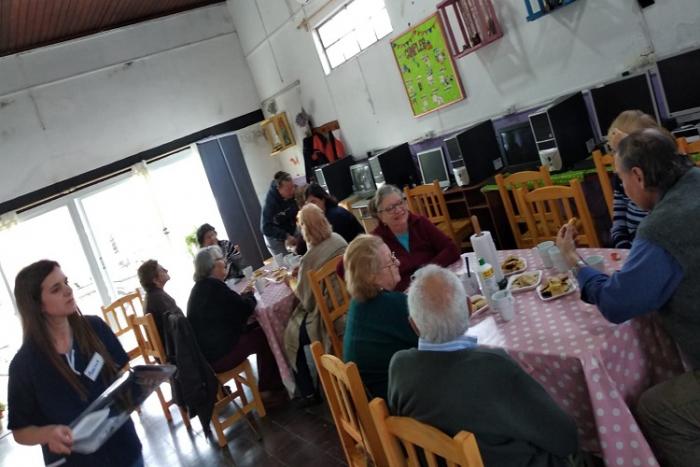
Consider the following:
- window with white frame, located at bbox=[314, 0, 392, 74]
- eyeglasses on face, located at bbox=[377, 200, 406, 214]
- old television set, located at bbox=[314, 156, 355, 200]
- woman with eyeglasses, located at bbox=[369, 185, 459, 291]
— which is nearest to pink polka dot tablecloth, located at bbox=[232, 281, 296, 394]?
woman with eyeglasses, located at bbox=[369, 185, 459, 291]

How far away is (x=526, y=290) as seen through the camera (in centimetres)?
228

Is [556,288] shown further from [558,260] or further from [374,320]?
[374,320]

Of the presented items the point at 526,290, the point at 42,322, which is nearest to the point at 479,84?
the point at 526,290

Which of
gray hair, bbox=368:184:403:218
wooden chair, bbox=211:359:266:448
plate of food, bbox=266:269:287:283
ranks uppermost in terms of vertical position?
gray hair, bbox=368:184:403:218

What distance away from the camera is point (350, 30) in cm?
612

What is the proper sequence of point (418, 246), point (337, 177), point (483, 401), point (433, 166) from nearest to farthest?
1. point (483, 401)
2. point (418, 246)
3. point (433, 166)
4. point (337, 177)

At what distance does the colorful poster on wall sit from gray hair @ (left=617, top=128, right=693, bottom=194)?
3.58m

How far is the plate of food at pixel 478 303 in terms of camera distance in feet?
7.45

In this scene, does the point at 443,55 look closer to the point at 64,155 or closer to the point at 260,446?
the point at 260,446

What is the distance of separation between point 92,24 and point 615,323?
7086 mm

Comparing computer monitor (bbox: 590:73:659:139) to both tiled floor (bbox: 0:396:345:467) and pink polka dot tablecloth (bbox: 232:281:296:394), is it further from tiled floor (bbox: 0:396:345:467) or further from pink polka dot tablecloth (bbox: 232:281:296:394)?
A: tiled floor (bbox: 0:396:345:467)

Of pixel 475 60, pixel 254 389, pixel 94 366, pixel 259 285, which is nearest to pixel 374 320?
pixel 94 366

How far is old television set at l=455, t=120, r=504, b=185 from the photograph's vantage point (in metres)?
4.60

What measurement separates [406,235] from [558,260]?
1.05 metres
